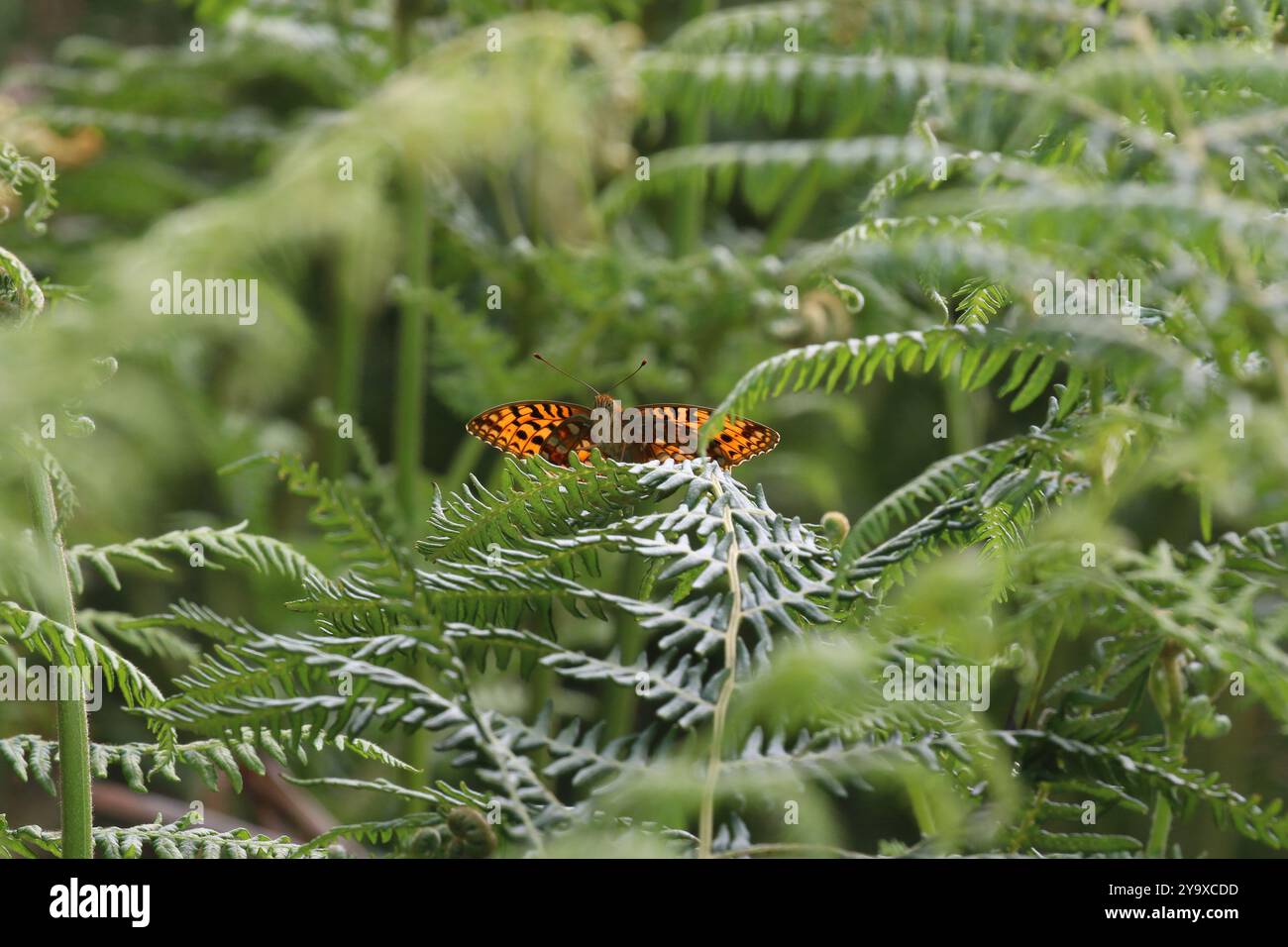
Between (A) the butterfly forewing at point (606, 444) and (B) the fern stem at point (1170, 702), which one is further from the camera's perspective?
(A) the butterfly forewing at point (606, 444)

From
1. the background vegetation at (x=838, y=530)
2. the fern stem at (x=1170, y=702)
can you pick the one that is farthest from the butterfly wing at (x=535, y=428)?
the fern stem at (x=1170, y=702)

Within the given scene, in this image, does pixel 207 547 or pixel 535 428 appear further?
pixel 535 428

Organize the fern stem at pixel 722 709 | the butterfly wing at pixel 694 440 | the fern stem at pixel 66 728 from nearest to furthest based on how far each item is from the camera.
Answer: the fern stem at pixel 722 709 < the fern stem at pixel 66 728 < the butterfly wing at pixel 694 440

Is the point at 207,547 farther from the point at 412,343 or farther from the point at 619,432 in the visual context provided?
the point at 412,343

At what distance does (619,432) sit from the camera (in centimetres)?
72

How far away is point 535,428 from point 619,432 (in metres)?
0.08

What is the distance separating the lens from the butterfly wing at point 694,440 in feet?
2.26

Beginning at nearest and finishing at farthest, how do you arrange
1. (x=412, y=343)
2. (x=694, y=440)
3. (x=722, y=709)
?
(x=722, y=709)
(x=694, y=440)
(x=412, y=343)

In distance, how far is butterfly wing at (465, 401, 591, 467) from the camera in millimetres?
756

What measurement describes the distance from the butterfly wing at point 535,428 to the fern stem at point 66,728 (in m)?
0.26

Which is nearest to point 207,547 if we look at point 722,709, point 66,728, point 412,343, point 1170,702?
point 66,728

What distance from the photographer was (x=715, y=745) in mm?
433

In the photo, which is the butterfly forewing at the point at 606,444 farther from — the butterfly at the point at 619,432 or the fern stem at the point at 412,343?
the fern stem at the point at 412,343

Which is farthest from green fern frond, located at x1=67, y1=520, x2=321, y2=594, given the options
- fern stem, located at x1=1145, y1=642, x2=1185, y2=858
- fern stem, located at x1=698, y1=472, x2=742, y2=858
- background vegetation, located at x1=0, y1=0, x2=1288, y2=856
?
fern stem, located at x1=1145, y1=642, x2=1185, y2=858
